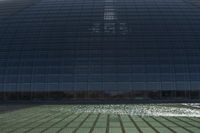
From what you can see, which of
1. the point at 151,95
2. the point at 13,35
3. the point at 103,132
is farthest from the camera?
the point at 13,35

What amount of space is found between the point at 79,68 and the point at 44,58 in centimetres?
595

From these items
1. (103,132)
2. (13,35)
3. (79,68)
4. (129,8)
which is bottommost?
(103,132)

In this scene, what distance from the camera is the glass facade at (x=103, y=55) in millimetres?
63094

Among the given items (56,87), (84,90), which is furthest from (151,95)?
(56,87)

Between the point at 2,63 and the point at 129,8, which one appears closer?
the point at 2,63

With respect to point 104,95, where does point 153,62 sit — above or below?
above

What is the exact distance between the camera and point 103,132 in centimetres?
2612

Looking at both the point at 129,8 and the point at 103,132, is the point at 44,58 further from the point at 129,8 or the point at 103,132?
the point at 103,132

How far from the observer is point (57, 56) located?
65500 millimetres

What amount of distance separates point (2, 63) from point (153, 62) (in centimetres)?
2422

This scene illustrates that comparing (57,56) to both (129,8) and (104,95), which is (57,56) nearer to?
(104,95)

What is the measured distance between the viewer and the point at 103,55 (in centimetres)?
6531

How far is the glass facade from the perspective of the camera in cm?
6309

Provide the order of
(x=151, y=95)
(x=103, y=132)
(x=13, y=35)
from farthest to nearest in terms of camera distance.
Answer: (x=13, y=35), (x=151, y=95), (x=103, y=132)
